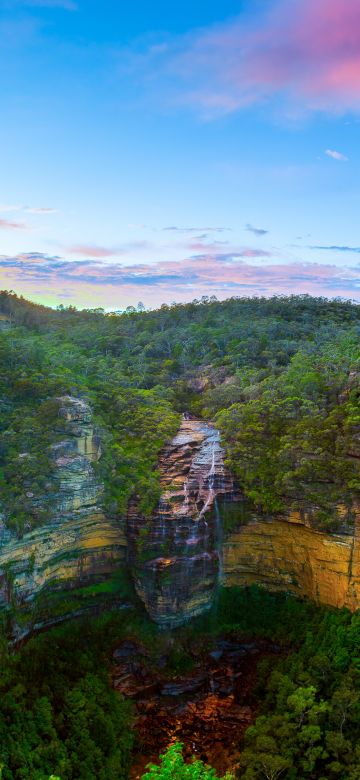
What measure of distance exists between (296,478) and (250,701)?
916cm

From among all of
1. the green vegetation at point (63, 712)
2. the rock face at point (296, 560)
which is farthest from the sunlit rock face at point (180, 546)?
the green vegetation at point (63, 712)

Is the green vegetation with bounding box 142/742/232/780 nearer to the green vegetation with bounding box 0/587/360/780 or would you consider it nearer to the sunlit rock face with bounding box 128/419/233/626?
the green vegetation with bounding box 0/587/360/780

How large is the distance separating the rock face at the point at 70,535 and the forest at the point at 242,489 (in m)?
0.55

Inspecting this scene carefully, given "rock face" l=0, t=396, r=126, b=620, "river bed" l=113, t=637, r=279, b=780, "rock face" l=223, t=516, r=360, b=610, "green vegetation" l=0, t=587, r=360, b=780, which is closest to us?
"green vegetation" l=0, t=587, r=360, b=780

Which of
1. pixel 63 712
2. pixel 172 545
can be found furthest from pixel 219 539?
pixel 63 712

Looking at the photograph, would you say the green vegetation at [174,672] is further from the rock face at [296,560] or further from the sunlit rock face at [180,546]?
the sunlit rock face at [180,546]

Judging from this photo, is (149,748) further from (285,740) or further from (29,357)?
(29,357)

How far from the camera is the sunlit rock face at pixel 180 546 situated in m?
25.6

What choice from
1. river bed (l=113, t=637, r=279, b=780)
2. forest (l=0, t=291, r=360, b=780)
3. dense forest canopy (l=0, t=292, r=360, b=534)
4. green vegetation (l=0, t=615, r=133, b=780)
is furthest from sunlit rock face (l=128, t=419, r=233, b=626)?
green vegetation (l=0, t=615, r=133, b=780)

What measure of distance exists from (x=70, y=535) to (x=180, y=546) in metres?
4.97

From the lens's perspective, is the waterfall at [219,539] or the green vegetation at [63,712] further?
the waterfall at [219,539]

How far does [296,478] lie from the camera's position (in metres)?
25.8

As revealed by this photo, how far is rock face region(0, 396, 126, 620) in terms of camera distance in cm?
2247

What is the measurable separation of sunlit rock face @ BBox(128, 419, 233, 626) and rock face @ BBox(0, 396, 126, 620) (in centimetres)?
137
